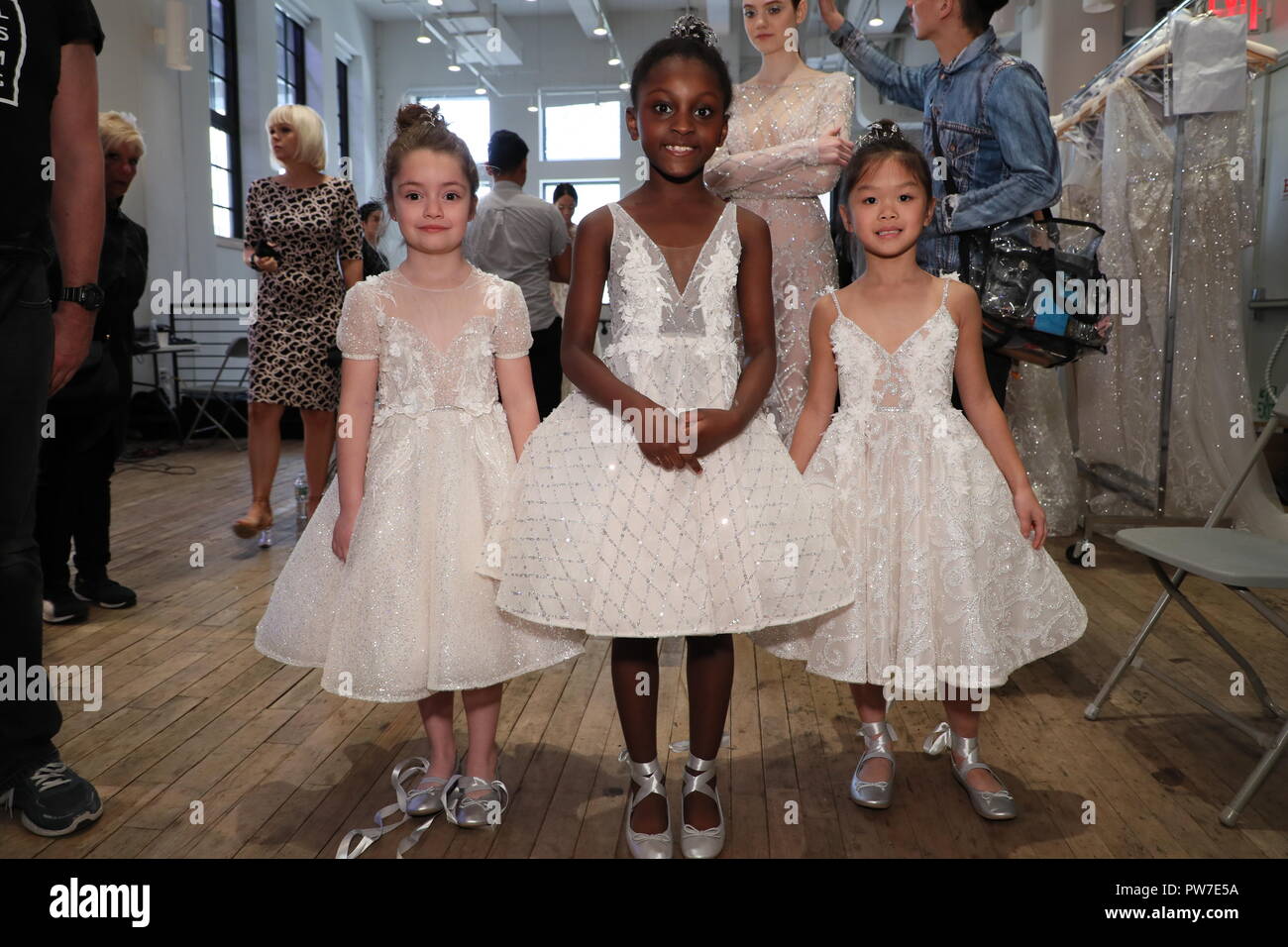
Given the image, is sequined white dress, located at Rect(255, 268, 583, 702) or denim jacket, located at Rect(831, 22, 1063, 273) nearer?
sequined white dress, located at Rect(255, 268, 583, 702)

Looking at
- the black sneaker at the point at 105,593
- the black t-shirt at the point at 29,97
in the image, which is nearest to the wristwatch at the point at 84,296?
the black t-shirt at the point at 29,97

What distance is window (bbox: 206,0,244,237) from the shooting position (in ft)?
34.0

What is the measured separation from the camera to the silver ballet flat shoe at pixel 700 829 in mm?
1841

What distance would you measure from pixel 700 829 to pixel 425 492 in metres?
0.80

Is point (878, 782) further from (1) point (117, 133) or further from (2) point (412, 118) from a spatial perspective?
(1) point (117, 133)

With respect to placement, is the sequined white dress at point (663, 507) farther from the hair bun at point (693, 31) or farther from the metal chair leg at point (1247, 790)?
the metal chair leg at point (1247, 790)

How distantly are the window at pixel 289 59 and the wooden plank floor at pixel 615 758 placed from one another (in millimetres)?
10104

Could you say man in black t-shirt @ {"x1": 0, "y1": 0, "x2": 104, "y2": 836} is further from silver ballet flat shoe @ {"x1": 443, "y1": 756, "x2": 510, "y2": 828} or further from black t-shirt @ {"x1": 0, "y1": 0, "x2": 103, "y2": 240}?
silver ballet flat shoe @ {"x1": 443, "y1": 756, "x2": 510, "y2": 828}

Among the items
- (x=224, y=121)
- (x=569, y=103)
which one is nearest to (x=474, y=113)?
(x=569, y=103)

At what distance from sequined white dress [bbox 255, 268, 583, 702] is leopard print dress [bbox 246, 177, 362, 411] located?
86.7 inches

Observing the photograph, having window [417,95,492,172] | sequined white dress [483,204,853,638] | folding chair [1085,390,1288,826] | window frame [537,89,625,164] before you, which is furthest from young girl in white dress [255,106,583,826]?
window [417,95,492,172]

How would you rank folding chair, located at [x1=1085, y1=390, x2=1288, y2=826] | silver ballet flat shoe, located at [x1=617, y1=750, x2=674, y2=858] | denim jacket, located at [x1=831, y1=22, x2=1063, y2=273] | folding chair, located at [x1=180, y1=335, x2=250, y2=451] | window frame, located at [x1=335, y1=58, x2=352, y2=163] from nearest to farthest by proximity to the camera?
1. silver ballet flat shoe, located at [x1=617, y1=750, x2=674, y2=858]
2. folding chair, located at [x1=1085, y1=390, x2=1288, y2=826]
3. denim jacket, located at [x1=831, y1=22, x2=1063, y2=273]
4. folding chair, located at [x1=180, y1=335, x2=250, y2=451]
5. window frame, located at [x1=335, y1=58, x2=352, y2=163]

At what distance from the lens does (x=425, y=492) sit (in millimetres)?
1909

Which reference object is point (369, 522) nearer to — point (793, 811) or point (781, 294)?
point (793, 811)
